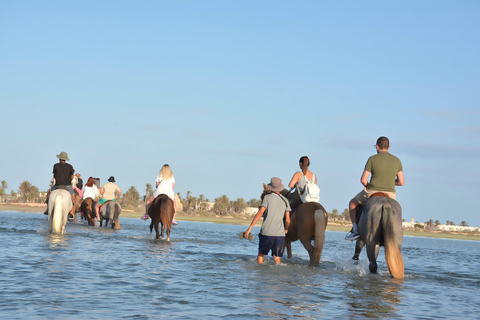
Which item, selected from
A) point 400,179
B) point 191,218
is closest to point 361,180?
point 400,179

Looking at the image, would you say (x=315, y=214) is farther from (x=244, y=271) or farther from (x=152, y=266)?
(x=152, y=266)

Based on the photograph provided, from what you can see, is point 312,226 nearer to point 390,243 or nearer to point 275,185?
point 275,185

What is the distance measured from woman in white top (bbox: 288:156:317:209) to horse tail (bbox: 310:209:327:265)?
77 cm

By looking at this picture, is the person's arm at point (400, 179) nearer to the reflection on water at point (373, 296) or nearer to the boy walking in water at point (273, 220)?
the reflection on water at point (373, 296)

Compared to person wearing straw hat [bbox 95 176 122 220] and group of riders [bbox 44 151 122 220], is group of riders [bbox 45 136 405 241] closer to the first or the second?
group of riders [bbox 44 151 122 220]

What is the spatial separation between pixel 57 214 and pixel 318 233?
25.4 ft

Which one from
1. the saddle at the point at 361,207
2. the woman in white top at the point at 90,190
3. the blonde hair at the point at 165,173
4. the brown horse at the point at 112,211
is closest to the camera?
the saddle at the point at 361,207

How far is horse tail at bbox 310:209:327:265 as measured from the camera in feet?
40.5

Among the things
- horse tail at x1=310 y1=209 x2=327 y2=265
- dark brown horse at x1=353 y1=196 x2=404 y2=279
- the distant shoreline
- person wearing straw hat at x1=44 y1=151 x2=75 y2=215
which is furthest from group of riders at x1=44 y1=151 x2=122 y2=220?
the distant shoreline

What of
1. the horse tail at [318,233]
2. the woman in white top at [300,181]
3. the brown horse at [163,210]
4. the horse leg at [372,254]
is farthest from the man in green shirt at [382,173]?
the brown horse at [163,210]

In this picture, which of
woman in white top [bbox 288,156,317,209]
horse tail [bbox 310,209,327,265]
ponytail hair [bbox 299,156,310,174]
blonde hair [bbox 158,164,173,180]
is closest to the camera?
horse tail [bbox 310,209,327,265]

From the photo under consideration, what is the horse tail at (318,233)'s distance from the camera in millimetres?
12344

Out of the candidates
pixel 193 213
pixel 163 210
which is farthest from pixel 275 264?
pixel 193 213

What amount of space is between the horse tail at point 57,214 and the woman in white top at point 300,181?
6754 mm
